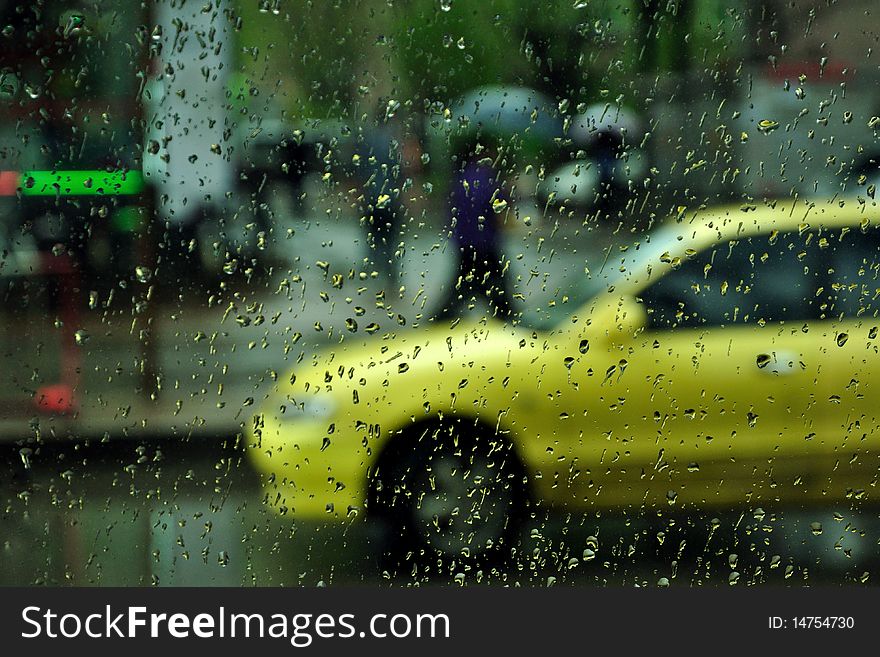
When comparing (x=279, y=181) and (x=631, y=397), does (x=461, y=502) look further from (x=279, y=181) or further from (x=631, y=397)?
(x=279, y=181)

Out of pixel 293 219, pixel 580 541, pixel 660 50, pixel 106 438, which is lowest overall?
pixel 580 541

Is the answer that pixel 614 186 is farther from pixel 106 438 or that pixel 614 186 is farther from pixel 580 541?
pixel 106 438

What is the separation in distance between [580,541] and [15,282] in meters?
1.42

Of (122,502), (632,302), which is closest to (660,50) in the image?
(632,302)

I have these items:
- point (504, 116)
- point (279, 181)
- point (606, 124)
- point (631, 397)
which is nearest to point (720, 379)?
point (631, 397)

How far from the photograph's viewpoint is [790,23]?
2727 mm

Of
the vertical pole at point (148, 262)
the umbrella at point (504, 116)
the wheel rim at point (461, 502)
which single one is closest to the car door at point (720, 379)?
the wheel rim at point (461, 502)

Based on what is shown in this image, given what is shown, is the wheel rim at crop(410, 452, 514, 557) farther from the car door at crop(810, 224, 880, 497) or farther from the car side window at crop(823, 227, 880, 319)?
the car side window at crop(823, 227, 880, 319)

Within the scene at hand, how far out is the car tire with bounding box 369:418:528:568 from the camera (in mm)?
2719

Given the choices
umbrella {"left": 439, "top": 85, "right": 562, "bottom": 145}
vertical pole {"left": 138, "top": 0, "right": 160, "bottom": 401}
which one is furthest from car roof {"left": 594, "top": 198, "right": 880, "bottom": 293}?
vertical pole {"left": 138, "top": 0, "right": 160, "bottom": 401}

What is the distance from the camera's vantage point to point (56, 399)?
270 cm

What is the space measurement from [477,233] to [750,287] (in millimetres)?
636

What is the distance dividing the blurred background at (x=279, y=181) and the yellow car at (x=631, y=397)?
0.21 feet

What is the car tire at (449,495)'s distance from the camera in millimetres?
2719
